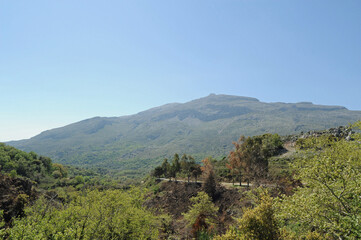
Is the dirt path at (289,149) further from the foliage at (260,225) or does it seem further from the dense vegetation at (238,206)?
the foliage at (260,225)

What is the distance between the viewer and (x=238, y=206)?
26.0 m

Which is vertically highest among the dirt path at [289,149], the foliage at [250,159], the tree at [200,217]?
the foliage at [250,159]

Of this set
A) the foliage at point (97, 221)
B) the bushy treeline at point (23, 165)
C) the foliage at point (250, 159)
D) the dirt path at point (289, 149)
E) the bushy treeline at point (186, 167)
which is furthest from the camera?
the bushy treeline at point (23, 165)

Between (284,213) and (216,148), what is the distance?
621 feet

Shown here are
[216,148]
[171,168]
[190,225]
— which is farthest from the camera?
[216,148]

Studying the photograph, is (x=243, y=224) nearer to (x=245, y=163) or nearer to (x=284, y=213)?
(x=284, y=213)

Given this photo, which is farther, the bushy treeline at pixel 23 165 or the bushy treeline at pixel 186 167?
the bushy treeline at pixel 23 165

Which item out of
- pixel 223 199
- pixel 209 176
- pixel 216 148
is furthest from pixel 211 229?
pixel 216 148

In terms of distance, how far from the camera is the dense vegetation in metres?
10.4

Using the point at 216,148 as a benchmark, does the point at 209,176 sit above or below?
A: above

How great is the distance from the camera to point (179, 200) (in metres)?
34.5

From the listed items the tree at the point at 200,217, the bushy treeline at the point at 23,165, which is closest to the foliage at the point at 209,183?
the tree at the point at 200,217

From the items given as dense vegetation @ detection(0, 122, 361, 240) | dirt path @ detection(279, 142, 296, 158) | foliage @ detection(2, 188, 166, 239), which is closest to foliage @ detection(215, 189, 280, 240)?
dense vegetation @ detection(0, 122, 361, 240)

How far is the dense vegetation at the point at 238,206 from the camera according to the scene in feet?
34.1
